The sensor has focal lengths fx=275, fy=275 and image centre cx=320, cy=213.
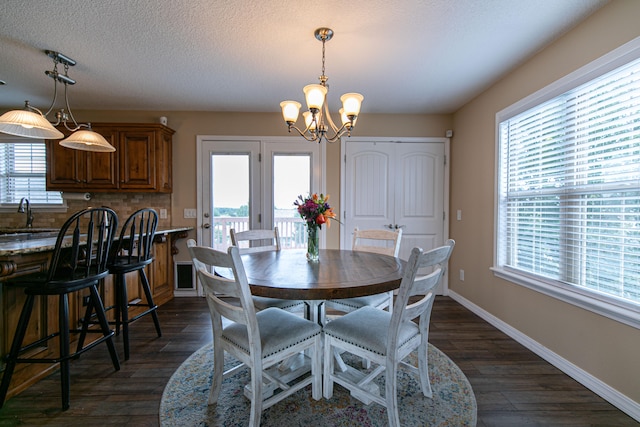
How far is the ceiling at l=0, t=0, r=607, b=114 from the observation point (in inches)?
68.8

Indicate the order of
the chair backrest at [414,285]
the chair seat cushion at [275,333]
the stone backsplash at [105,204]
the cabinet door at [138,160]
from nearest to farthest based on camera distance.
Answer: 1. the chair backrest at [414,285]
2. the chair seat cushion at [275,333]
3. the cabinet door at [138,160]
4. the stone backsplash at [105,204]

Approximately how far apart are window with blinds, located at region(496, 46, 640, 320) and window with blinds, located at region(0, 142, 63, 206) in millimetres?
5259

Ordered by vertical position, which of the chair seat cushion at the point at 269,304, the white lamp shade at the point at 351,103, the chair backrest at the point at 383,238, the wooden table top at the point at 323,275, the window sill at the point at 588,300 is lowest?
the chair seat cushion at the point at 269,304

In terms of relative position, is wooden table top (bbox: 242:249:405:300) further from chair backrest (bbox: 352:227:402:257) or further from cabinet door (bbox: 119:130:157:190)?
cabinet door (bbox: 119:130:157:190)

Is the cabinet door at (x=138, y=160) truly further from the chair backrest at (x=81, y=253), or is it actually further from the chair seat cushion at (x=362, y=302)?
the chair seat cushion at (x=362, y=302)

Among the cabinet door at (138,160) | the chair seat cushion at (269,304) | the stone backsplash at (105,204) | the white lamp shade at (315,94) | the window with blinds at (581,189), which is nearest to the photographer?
the window with blinds at (581,189)

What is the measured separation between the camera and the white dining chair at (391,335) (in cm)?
126

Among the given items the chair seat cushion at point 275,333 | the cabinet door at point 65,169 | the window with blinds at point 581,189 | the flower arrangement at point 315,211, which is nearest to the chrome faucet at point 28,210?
the cabinet door at point 65,169

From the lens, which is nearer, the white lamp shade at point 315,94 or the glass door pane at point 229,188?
the white lamp shade at point 315,94

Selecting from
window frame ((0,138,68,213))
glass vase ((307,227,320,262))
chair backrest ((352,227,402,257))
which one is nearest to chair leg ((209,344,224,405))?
glass vase ((307,227,320,262))

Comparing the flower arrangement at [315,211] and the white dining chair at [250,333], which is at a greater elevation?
the flower arrangement at [315,211]

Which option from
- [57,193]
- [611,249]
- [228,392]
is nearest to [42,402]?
[228,392]

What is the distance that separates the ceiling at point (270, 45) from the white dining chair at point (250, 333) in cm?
158

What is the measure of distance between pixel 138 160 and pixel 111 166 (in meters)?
0.33
